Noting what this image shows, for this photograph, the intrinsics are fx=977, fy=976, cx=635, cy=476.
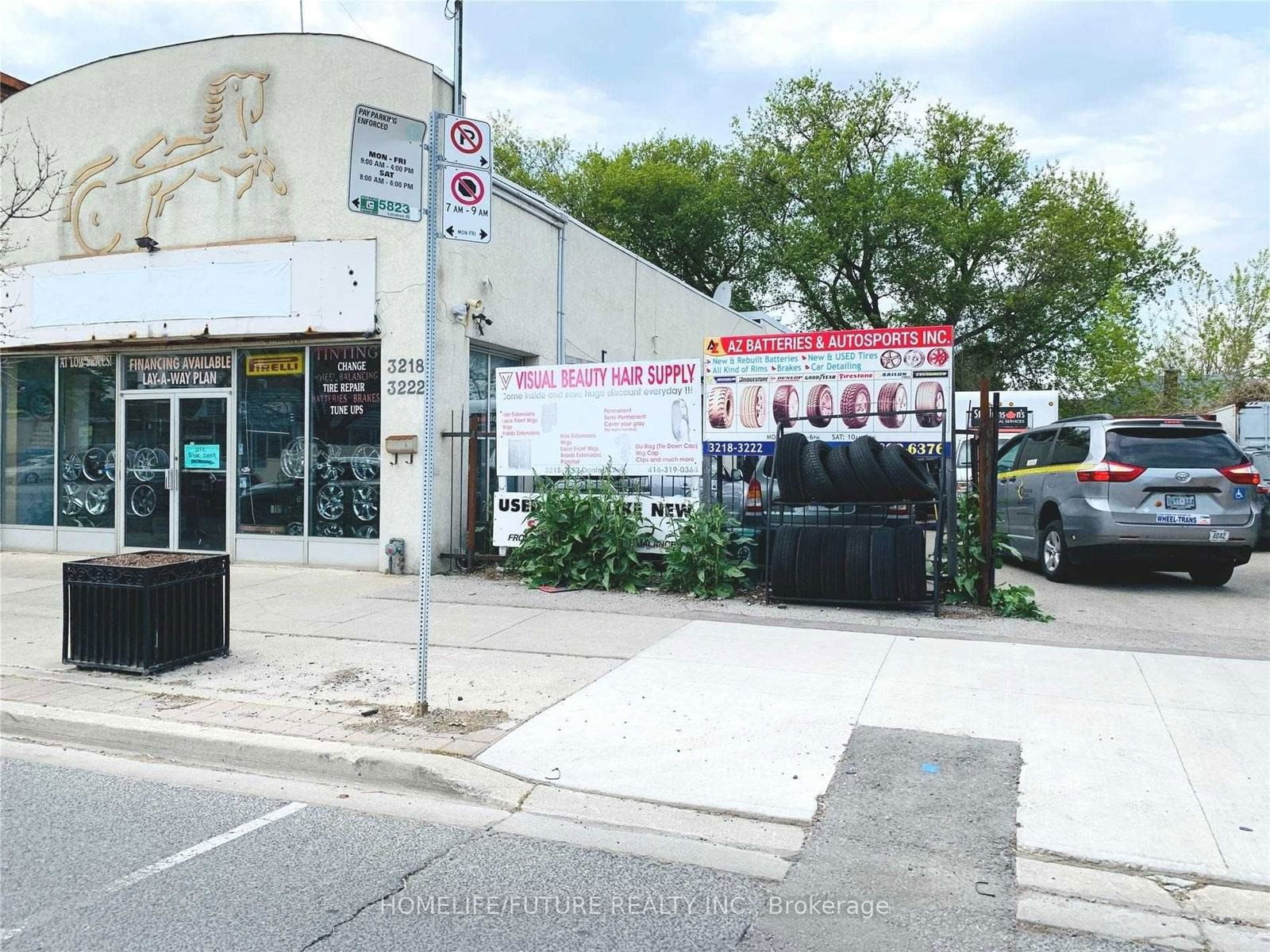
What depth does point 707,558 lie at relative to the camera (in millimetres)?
10273

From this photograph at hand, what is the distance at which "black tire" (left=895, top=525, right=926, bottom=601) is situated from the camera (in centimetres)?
930

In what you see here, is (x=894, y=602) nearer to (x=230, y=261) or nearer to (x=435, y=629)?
(x=435, y=629)

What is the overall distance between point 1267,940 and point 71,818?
5.32 m

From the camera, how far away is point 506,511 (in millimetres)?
11836

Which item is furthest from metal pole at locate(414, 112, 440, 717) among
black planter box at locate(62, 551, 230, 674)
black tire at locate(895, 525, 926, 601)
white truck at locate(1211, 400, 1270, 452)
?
white truck at locate(1211, 400, 1270, 452)

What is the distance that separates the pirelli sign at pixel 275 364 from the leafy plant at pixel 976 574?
8443 mm

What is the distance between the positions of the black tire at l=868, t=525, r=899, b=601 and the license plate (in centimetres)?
369

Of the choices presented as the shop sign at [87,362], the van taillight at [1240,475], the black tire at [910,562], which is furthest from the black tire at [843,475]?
the shop sign at [87,362]

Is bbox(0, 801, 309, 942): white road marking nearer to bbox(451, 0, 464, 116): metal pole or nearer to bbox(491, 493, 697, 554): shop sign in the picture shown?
bbox(451, 0, 464, 116): metal pole

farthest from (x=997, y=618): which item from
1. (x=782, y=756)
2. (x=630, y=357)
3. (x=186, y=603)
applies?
(x=630, y=357)

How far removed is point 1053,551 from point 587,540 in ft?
19.0

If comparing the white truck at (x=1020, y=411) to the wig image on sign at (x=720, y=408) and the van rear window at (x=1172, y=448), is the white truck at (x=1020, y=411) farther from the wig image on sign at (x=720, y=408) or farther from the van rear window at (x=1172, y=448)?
the wig image on sign at (x=720, y=408)

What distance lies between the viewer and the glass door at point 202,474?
43.4 ft

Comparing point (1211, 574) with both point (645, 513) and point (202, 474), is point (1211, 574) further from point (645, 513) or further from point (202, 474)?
point (202, 474)
